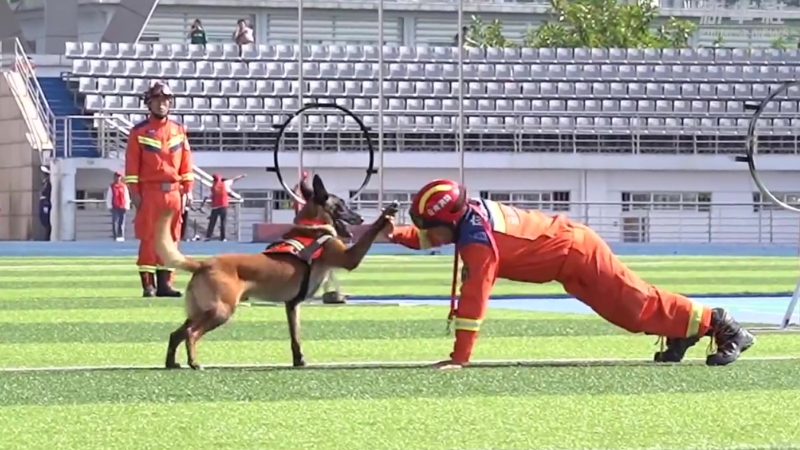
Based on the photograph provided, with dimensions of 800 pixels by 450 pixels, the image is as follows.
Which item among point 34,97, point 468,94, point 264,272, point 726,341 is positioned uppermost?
point 468,94

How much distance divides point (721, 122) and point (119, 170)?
13494 mm

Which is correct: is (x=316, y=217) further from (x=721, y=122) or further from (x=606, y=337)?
(x=721, y=122)

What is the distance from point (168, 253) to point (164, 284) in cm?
659

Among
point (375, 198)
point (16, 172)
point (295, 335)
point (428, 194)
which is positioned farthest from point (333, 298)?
point (16, 172)

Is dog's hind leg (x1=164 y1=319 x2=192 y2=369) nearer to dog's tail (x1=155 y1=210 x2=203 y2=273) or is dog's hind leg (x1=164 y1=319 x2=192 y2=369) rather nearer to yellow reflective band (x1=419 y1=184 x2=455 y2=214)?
dog's tail (x1=155 y1=210 x2=203 y2=273)

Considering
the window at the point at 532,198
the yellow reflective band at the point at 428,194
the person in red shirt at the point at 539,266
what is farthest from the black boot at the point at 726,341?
the window at the point at 532,198

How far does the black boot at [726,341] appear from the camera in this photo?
29.0ft

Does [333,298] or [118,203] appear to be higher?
[118,203]

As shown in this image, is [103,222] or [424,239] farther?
[103,222]

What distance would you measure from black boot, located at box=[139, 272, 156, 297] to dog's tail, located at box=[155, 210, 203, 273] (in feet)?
20.9

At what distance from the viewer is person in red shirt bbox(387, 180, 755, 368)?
8.64 metres

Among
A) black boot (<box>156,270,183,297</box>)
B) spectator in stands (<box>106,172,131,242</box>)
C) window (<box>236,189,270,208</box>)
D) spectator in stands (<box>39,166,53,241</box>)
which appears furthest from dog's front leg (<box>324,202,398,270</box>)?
window (<box>236,189,270,208</box>)

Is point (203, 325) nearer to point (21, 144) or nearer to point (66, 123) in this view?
point (66, 123)

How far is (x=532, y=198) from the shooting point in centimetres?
3856
